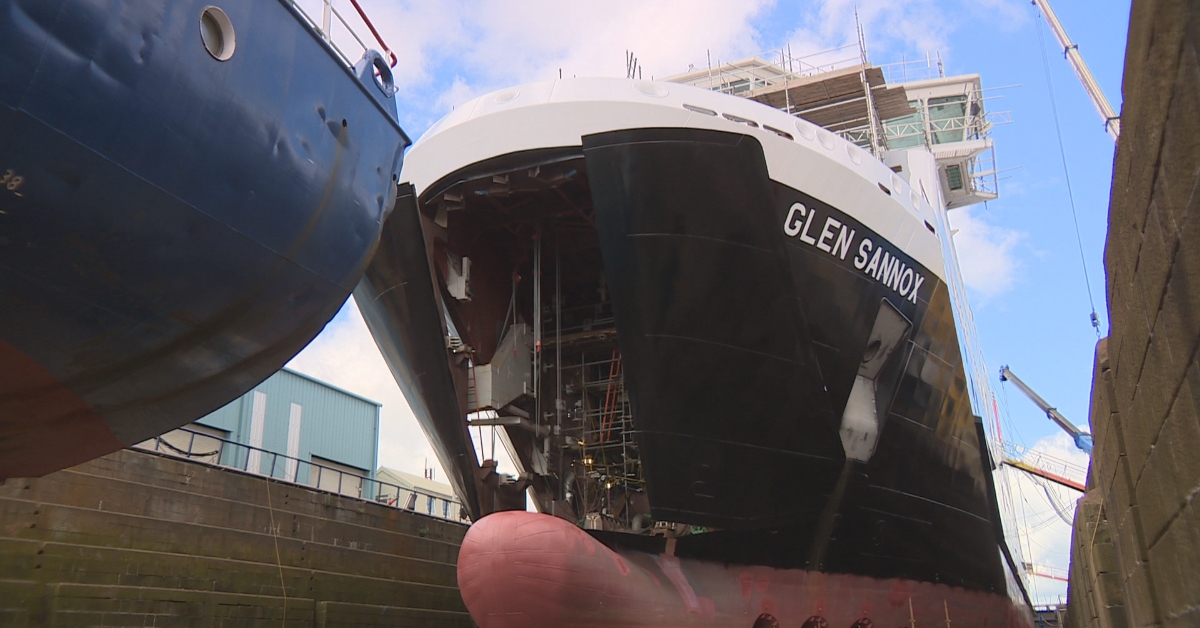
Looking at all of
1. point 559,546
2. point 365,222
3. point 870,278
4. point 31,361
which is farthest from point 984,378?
point 31,361

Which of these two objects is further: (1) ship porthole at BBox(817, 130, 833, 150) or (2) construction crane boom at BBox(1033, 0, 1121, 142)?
(2) construction crane boom at BBox(1033, 0, 1121, 142)

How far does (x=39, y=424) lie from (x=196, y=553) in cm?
753

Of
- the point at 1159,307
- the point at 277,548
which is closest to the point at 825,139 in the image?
the point at 1159,307

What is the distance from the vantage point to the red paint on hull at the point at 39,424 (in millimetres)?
3514

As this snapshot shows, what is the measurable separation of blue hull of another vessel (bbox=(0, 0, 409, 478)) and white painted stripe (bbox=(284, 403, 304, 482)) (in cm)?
1734

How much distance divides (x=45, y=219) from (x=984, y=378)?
1598cm

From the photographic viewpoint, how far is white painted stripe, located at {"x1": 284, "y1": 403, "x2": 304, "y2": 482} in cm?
2095

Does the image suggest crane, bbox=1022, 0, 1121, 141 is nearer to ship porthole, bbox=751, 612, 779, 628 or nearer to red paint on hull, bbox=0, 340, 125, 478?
ship porthole, bbox=751, 612, 779, 628

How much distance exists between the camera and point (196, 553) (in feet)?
34.5

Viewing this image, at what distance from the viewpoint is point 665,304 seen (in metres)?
8.57

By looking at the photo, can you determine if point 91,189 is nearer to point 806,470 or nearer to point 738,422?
point 738,422

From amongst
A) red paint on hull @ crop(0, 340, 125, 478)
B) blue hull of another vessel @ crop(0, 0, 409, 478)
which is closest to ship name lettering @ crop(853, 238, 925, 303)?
blue hull of another vessel @ crop(0, 0, 409, 478)

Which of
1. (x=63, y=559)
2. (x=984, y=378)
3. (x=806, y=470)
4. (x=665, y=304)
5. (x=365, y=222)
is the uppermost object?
(x=984, y=378)

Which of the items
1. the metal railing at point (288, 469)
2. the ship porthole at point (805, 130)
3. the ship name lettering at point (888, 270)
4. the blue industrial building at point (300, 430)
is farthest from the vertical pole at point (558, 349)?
the blue industrial building at point (300, 430)
